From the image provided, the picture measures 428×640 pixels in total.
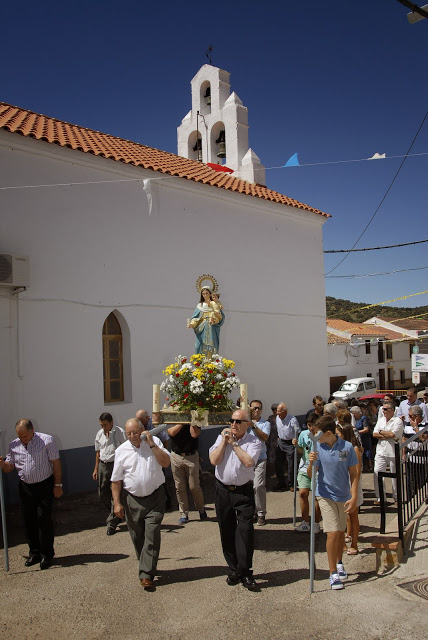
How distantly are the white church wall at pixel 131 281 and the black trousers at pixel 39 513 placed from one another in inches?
129

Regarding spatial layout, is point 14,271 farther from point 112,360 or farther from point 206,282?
point 206,282

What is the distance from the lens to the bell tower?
15711mm

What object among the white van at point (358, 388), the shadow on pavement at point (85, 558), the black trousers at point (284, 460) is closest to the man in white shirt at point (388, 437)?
the black trousers at point (284, 460)

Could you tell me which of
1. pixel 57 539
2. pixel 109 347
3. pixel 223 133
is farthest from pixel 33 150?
pixel 223 133

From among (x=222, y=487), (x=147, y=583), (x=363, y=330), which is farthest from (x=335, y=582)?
(x=363, y=330)

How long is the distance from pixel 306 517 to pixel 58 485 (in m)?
3.17

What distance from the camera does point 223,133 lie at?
1633cm

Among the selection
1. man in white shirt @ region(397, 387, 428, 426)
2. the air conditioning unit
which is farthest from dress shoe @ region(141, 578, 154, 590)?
man in white shirt @ region(397, 387, 428, 426)

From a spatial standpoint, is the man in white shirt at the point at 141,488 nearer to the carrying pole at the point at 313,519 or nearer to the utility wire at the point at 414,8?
the carrying pole at the point at 313,519

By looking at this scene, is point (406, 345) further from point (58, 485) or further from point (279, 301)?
→ point (58, 485)

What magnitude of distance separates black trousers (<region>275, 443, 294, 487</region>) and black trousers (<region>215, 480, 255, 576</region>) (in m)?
4.19

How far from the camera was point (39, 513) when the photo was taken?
6137 mm

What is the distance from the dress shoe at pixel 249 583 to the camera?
5.34 m

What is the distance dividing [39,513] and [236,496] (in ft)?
7.62
